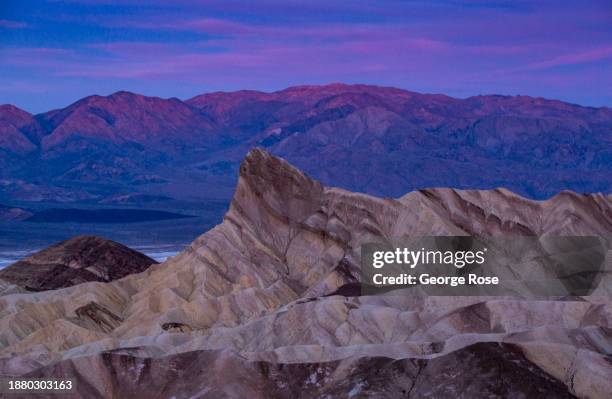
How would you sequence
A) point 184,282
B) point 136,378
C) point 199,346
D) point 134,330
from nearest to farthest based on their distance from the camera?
point 136,378 < point 199,346 < point 134,330 < point 184,282

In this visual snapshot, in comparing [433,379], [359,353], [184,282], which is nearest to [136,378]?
[359,353]

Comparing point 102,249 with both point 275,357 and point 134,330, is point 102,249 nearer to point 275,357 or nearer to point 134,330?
point 134,330

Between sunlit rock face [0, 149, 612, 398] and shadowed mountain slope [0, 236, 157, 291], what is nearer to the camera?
sunlit rock face [0, 149, 612, 398]

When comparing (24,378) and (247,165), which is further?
(247,165)

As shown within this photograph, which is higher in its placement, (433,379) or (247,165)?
(247,165)

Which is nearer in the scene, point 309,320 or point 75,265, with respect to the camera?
point 309,320

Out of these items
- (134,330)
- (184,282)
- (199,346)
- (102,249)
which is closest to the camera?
(199,346)

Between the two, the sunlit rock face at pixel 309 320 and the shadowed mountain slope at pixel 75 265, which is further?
the shadowed mountain slope at pixel 75 265

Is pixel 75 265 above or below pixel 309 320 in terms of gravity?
below
